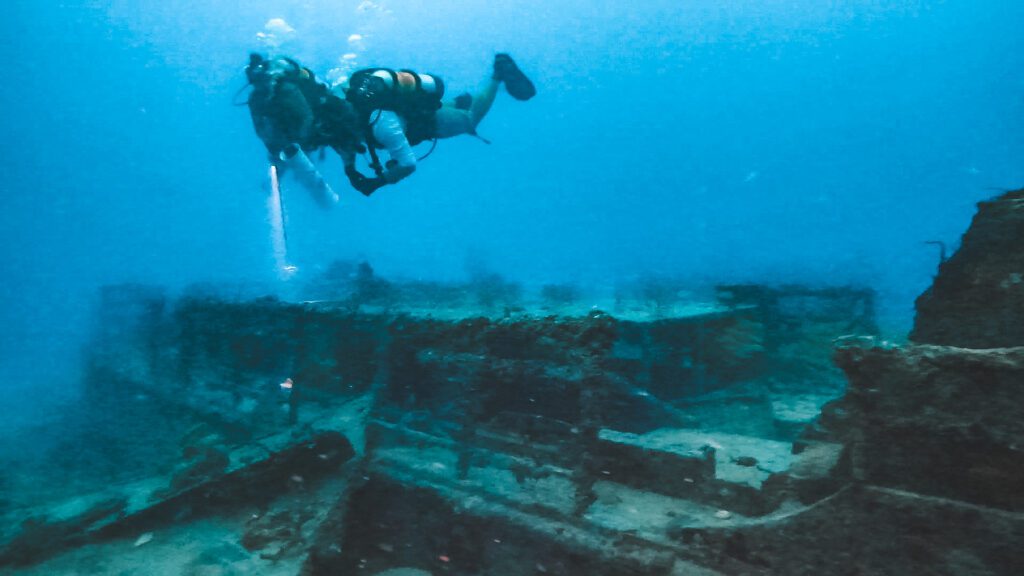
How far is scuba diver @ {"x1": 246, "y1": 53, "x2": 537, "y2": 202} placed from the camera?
18.7 feet

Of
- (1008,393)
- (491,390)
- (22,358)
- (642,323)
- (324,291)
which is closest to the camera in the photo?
(1008,393)

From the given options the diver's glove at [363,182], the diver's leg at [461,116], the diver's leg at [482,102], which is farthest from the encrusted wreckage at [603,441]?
the diver's leg at [482,102]

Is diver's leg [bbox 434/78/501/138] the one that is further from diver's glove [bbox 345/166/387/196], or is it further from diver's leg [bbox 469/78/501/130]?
diver's glove [bbox 345/166/387/196]

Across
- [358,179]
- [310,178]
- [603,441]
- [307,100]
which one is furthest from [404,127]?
[603,441]

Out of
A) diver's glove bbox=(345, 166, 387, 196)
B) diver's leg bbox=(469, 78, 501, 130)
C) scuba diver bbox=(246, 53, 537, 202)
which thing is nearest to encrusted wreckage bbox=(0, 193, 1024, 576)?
diver's glove bbox=(345, 166, 387, 196)

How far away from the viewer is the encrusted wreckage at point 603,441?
3217 millimetres

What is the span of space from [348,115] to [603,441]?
4995mm

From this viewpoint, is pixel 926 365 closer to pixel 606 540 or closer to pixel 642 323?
pixel 606 540

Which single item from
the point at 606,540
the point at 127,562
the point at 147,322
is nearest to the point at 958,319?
the point at 606,540

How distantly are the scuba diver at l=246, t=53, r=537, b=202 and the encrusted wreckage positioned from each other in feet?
8.08

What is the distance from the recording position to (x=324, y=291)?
14.8 m

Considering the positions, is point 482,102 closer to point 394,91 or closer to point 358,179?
point 394,91

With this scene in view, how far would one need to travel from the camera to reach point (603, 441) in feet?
20.3

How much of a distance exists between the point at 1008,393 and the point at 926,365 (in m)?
0.39
